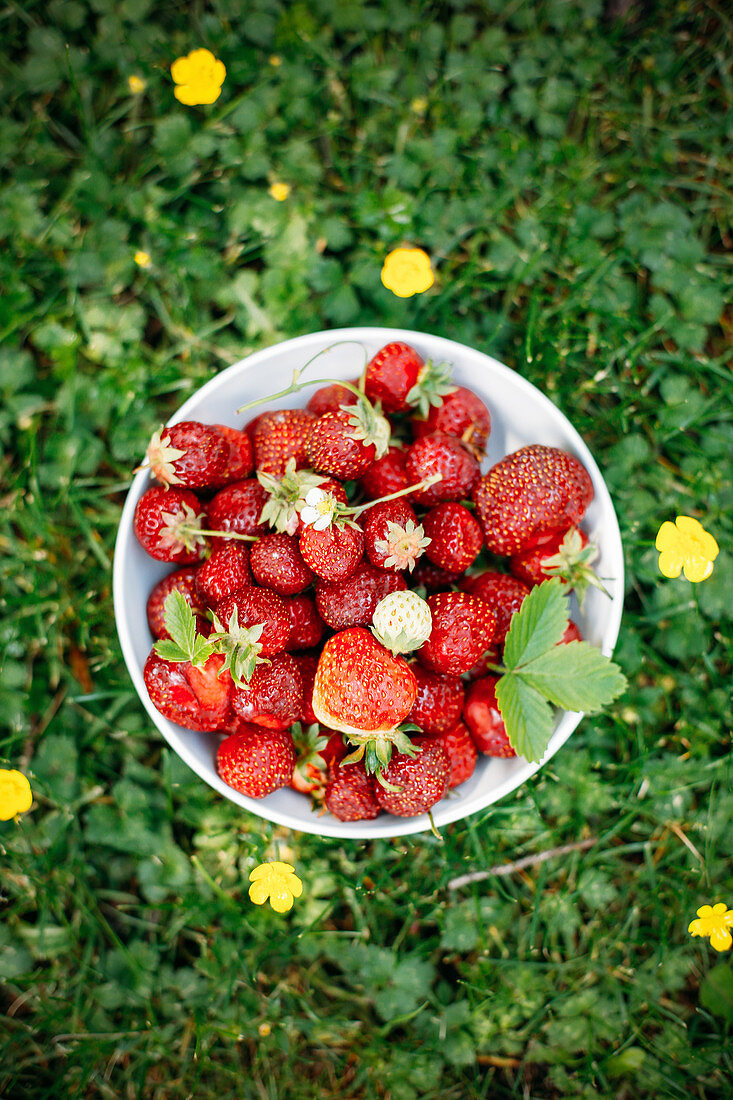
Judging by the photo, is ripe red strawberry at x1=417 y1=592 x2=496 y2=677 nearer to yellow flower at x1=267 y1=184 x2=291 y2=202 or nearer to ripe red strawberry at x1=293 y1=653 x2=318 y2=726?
ripe red strawberry at x1=293 y1=653 x2=318 y2=726

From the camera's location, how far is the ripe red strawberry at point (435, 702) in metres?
1.26

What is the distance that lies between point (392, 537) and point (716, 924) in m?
0.97

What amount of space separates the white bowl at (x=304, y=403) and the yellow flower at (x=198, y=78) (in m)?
0.62

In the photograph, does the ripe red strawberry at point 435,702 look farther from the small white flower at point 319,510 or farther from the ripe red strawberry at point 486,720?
the small white flower at point 319,510

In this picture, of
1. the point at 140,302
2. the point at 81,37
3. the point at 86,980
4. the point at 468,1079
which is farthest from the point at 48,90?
the point at 468,1079

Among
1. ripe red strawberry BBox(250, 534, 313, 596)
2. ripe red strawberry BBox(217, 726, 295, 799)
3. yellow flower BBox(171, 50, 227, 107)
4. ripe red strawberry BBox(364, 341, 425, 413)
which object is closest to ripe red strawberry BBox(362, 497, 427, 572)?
ripe red strawberry BBox(250, 534, 313, 596)

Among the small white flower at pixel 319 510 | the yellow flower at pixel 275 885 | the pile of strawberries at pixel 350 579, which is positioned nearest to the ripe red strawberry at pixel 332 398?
the pile of strawberries at pixel 350 579

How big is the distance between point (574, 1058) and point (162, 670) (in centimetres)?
123

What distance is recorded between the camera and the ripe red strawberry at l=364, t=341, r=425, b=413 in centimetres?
131

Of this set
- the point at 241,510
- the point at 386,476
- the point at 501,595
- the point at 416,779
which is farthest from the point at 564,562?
the point at 241,510

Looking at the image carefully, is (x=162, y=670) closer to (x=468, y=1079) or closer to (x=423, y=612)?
(x=423, y=612)

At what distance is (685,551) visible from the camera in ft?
4.52

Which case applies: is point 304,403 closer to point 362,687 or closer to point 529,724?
point 362,687

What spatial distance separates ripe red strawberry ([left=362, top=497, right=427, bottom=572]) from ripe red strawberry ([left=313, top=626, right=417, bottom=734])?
0.40ft
